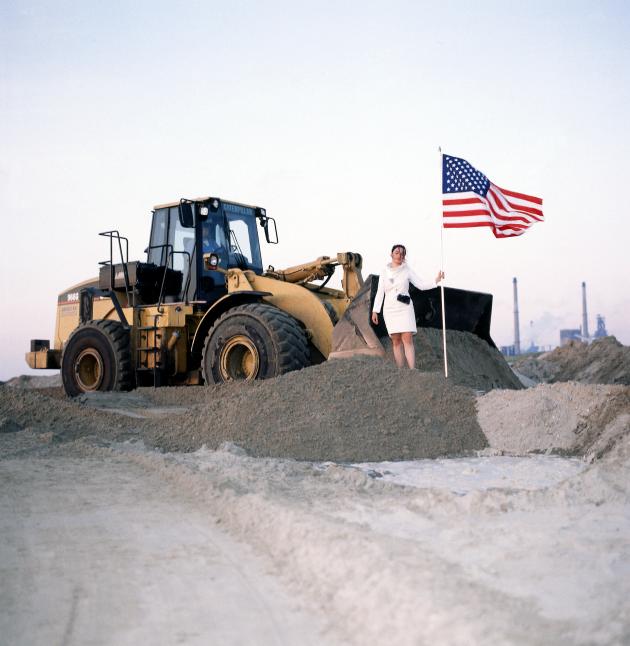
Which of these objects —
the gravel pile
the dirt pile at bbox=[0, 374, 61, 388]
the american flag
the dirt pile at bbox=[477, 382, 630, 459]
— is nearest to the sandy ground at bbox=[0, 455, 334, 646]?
the gravel pile

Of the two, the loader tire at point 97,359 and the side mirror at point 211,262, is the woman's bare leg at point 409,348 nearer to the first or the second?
the side mirror at point 211,262

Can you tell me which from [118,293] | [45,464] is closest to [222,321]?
[118,293]

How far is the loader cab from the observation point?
520 inches

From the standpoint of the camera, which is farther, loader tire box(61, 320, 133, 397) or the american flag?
loader tire box(61, 320, 133, 397)

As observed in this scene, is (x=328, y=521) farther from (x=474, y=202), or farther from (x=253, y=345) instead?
(x=474, y=202)

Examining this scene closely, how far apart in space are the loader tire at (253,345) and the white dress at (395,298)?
1296mm

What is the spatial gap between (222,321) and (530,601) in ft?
30.2

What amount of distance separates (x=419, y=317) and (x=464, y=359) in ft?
3.41

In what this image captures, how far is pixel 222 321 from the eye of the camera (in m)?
11.9

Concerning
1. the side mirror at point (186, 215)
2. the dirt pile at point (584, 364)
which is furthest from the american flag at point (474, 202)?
the dirt pile at point (584, 364)

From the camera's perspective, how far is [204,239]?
1330cm

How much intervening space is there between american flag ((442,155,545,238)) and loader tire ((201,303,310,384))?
2.77m

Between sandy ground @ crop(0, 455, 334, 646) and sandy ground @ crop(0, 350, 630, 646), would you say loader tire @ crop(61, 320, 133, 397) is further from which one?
sandy ground @ crop(0, 455, 334, 646)

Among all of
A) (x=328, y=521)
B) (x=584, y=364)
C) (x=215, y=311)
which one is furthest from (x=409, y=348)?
(x=584, y=364)
